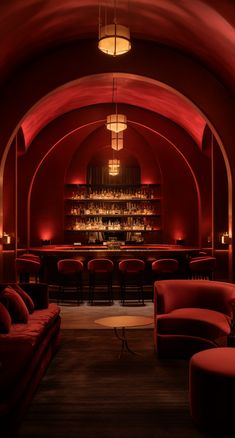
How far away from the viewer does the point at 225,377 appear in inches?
126

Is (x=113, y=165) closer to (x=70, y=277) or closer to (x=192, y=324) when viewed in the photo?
(x=70, y=277)

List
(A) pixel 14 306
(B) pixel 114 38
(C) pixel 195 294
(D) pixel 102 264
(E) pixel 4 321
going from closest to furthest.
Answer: (E) pixel 4 321, (A) pixel 14 306, (B) pixel 114 38, (C) pixel 195 294, (D) pixel 102 264

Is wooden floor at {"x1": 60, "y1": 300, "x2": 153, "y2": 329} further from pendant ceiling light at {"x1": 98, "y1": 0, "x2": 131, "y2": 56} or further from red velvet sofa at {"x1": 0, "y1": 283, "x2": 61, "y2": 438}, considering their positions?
pendant ceiling light at {"x1": 98, "y1": 0, "x2": 131, "y2": 56}

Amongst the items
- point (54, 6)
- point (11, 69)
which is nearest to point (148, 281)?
point (11, 69)

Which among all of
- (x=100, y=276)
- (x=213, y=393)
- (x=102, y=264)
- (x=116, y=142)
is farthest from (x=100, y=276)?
(x=213, y=393)

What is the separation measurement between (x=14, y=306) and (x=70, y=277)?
4467 mm

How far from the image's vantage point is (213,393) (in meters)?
3.22

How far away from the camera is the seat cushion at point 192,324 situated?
4.91 meters

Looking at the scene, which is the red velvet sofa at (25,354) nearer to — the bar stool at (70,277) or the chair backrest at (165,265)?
the bar stool at (70,277)

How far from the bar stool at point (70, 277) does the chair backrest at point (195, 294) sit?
3.09 metres

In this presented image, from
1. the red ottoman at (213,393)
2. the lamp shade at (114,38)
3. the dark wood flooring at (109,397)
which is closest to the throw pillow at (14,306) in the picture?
the dark wood flooring at (109,397)

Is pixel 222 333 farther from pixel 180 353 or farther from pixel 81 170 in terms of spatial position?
pixel 81 170

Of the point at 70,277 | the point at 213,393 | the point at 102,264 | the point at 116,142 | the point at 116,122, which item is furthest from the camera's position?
the point at 116,142

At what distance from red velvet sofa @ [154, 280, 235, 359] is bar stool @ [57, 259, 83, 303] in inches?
123
